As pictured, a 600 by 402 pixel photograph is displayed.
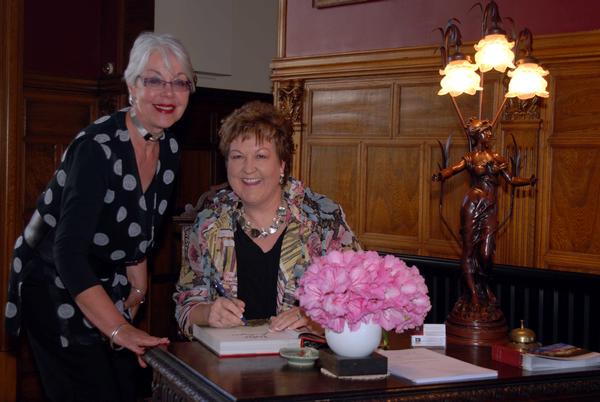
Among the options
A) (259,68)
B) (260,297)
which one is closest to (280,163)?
(260,297)

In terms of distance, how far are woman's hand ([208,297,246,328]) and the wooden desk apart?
0.11 m

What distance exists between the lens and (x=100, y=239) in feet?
8.75

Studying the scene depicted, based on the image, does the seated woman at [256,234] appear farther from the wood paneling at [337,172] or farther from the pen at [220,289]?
the wood paneling at [337,172]

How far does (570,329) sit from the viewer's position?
147 inches

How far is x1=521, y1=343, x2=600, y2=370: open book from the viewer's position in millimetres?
2377

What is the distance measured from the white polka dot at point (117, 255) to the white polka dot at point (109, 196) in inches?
7.7

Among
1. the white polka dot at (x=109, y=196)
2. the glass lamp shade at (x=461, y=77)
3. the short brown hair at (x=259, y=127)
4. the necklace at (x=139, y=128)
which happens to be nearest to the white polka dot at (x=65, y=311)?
the white polka dot at (x=109, y=196)

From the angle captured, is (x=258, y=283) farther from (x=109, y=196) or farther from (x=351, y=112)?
(x=351, y=112)

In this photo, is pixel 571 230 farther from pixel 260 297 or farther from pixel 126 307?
pixel 126 307

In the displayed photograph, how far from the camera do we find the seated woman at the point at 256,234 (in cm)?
283

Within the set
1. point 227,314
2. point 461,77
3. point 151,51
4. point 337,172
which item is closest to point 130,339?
point 227,314

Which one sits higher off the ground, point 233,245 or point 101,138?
point 101,138

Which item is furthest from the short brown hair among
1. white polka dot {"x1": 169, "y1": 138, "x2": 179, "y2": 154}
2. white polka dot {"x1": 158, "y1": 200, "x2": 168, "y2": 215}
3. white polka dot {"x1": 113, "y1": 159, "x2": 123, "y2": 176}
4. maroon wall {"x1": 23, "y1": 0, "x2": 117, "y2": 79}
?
maroon wall {"x1": 23, "y1": 0, "x2": 117, "y2": 79}

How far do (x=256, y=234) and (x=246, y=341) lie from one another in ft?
2.00
